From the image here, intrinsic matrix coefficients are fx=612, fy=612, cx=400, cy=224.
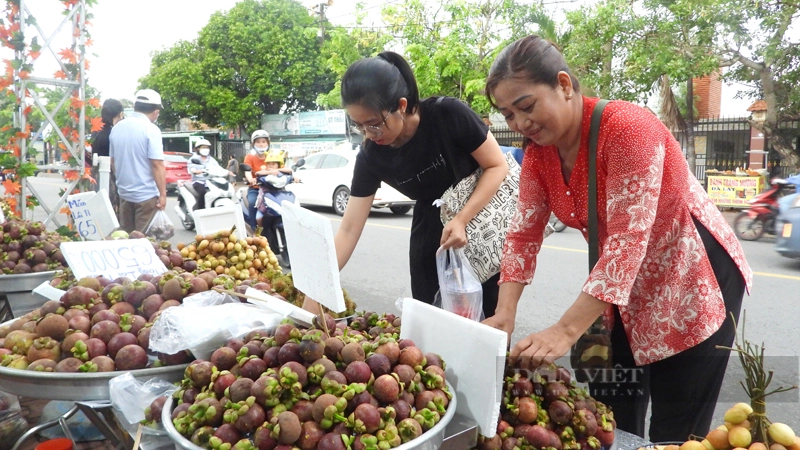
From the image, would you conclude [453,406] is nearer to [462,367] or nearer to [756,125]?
[462,367]

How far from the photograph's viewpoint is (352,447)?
119 centimetres

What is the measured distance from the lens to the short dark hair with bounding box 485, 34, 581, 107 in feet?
5.00

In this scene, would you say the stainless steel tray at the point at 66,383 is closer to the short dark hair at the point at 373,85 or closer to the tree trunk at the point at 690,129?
the short dark hair at the point at 373,85

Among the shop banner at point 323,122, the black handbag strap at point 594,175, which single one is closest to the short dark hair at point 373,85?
the black handbag strap at point 594,175

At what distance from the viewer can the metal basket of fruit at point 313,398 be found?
1.20 meters

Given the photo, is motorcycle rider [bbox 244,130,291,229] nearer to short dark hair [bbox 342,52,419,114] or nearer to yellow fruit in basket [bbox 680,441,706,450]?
short dark hair [bbox 342,52,419,114]

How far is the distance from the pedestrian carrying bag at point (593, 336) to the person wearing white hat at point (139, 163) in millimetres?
4192

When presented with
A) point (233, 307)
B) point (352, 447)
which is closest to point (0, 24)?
point (233, 307)

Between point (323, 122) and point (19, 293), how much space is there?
76.8ft

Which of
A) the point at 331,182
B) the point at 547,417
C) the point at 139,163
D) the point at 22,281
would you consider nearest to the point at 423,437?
the point at 547,417

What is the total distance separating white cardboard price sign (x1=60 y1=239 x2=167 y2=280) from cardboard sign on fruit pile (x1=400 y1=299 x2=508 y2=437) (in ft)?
4.16

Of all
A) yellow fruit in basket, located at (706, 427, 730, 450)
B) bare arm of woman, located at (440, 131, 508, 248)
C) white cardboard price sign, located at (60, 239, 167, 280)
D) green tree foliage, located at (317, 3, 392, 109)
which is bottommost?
yellow fruit in basket, located at (706, 427, 730, 450)

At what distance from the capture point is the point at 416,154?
2.40 meters

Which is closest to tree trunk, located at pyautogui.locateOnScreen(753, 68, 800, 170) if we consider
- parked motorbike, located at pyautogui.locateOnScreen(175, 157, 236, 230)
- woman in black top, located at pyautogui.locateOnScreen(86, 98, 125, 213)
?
parked motorbike, located at pyautogui.locateOnScreen(175, 157, 236, 230)
